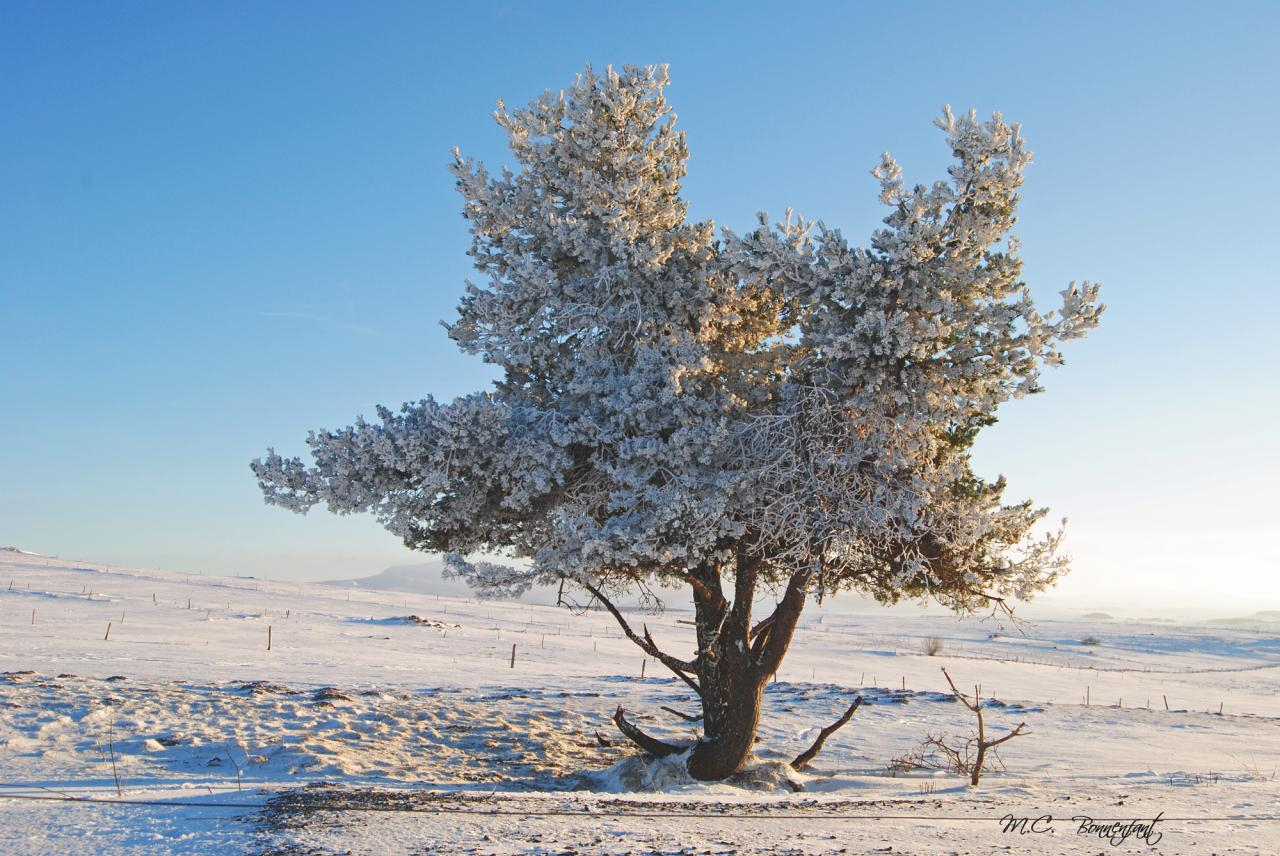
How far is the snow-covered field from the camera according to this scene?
6.84 meters

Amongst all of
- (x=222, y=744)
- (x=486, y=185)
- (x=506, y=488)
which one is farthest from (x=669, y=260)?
(x=222, y=744)

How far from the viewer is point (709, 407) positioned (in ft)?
41.8

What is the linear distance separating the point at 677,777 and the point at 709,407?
6.10m

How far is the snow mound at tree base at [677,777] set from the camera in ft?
43.4

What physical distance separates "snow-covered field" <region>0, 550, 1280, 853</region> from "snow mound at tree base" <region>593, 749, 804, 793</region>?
2.1 inches

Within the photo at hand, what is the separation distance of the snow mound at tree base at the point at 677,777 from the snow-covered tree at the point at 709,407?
0.43m

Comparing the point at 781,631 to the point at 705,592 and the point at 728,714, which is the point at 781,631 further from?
the point at 728,714

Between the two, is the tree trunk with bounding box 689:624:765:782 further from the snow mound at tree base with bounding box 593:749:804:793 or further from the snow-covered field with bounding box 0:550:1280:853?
the snow-covered field with bounding box 0:550:1280:853

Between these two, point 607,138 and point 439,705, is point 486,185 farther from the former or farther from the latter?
point 439,705
